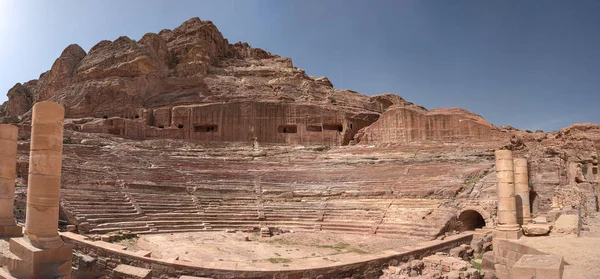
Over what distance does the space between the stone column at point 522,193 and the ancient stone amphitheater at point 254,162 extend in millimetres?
1141

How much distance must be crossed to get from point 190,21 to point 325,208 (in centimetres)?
3705

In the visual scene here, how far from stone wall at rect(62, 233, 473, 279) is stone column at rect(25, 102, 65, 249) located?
284 centimetres

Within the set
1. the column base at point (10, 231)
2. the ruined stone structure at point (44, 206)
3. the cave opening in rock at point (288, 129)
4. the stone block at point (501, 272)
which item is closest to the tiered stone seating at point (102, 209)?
the column base at point (10, 231)

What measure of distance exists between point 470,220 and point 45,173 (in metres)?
17.3

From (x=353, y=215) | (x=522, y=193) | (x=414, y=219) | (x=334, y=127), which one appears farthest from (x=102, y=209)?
(x=334, y=127)

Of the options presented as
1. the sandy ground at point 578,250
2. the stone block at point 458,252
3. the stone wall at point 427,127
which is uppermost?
the stone wall at point 427,127

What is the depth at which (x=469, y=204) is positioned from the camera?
61.1 feet

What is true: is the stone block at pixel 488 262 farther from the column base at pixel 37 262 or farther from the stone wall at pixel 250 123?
the stone wall at pixel 250 123

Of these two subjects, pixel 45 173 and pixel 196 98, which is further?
pixel 196 98

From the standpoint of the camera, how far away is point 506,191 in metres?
15.4

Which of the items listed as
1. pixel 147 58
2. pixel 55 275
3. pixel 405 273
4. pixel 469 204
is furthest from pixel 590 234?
pixel 147 58

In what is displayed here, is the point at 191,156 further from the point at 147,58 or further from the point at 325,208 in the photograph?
the point at 147,58

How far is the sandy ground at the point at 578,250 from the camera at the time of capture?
6.95 m

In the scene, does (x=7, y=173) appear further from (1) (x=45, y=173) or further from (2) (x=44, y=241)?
(2) (x=44, y=241)
